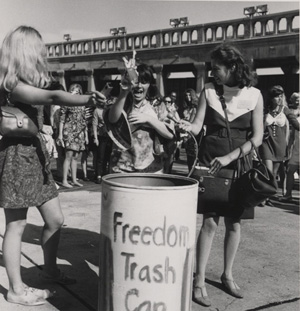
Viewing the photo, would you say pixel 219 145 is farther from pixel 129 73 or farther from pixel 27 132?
pixel 27 132

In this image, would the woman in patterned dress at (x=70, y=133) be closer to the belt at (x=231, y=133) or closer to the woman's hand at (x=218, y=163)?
the belt at (x=231, y=133)

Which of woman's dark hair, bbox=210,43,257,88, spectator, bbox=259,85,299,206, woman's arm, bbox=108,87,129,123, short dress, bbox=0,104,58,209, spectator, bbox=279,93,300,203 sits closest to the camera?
woman's arm, bbox=108,87,129,123

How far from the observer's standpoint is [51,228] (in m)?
3.41

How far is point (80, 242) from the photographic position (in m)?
4.76

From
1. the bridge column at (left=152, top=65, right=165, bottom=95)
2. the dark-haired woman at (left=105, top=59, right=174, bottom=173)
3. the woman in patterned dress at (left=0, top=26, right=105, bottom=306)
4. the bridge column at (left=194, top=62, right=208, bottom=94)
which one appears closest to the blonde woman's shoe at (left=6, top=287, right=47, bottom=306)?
the woman in patterned dress at (left=0, top=26, right=105, bottom=306)

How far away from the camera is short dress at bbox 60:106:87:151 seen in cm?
842

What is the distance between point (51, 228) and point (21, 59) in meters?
1.20

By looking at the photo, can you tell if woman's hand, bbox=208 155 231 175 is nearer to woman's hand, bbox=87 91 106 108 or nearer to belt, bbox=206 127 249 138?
belt, bbox=206 127 249 138

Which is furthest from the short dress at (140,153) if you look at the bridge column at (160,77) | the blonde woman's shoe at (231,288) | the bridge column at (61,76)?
the bridge column at (61,76)

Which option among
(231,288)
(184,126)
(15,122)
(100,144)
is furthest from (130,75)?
(100,144)

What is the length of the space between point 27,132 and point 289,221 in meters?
4.18

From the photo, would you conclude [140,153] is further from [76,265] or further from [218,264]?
[218,264]

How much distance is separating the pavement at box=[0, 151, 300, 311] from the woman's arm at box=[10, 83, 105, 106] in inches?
54.2

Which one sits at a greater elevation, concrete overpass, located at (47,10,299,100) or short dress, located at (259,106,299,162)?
concrete overpass, located at (47,10,299,100)
